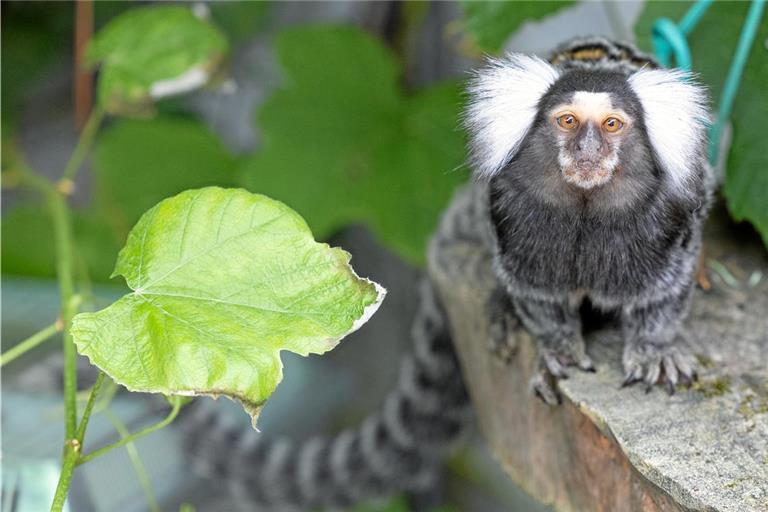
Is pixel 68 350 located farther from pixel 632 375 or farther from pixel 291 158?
pixel 291 158

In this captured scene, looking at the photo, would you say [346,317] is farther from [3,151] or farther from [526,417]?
[3,151]

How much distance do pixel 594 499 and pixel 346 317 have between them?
593 millimetres

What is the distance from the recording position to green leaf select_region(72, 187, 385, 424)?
847mm

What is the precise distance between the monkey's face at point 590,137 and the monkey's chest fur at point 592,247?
0.08 metres

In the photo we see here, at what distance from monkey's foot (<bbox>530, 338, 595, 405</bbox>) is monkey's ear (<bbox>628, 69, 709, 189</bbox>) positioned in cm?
33

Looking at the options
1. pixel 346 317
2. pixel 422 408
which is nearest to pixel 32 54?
pixel 422 408

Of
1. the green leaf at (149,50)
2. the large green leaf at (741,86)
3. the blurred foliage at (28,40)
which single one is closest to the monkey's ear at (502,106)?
the large green leaf at (741,86)

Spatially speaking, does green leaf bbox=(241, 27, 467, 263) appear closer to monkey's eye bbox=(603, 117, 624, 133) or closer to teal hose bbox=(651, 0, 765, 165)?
teal hose bbox=(651, 0, 765, 165)

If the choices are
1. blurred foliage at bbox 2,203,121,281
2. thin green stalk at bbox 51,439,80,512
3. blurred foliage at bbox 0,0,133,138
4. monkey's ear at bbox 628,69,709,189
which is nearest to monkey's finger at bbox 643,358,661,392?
monkey's ear at bbox 628,69,709,189

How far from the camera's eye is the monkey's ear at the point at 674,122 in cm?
107

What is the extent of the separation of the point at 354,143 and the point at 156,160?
732mm

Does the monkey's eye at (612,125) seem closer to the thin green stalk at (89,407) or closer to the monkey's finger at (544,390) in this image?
the monkey's finger at (544,390)

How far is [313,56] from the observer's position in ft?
7.55

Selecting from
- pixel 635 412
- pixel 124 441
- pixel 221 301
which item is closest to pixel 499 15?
pixel 635 412
